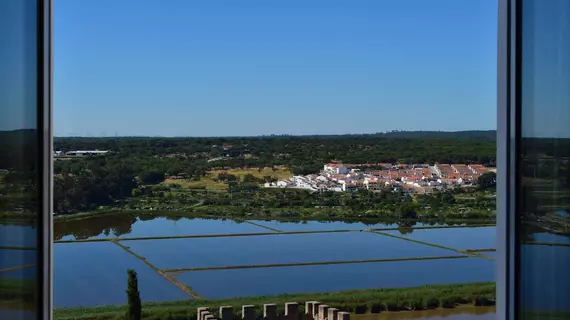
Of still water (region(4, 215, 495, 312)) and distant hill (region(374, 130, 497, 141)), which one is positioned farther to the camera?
distant hill (region(374, 130, 497, 141))

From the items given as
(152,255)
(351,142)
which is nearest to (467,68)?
(351,142)

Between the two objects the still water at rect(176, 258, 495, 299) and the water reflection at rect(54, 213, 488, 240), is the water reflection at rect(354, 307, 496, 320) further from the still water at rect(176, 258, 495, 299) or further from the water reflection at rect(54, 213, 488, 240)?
the water reflection at rect(54, 213, 488, 240)

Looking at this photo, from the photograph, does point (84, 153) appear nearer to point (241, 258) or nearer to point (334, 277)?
point (241, 258)

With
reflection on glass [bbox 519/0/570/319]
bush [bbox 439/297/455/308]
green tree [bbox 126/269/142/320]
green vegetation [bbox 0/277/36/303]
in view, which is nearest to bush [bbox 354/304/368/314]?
bush [bbox 439/297/455/308]

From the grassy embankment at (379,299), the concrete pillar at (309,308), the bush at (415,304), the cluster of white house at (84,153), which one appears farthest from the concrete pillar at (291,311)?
the bush at (415,304)

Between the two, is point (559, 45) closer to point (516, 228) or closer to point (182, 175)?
point (516, 228)

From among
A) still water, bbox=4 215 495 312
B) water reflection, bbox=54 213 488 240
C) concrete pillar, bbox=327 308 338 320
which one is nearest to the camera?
concrete pillar, bbox=327 308 338 320

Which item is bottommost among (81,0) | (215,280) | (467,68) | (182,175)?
(215,280)

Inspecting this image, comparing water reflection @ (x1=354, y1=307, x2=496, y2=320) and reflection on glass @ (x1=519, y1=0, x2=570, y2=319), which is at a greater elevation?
reflection on glass @ (x1=519, y1=0, x2=570, y2=319)
